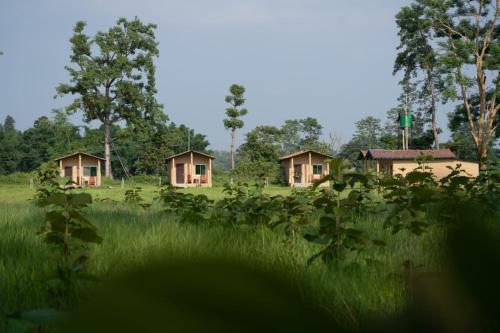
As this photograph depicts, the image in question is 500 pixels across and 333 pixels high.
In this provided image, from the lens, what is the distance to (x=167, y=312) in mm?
157

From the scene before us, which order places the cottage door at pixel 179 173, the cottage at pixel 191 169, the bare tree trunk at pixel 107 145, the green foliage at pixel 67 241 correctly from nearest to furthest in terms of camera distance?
the green foliage at pixel 67 241, the cottage at pixel 191 169, the cottage door at pixel 179 173, the bare tree trunk at pixel 107 145

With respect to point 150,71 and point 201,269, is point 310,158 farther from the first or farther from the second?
point 201,269

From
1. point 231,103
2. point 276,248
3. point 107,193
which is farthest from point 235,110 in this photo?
point 276,248

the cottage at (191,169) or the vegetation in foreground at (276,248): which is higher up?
the cottage at (191,169)

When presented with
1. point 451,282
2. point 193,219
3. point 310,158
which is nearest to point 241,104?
point 310,158

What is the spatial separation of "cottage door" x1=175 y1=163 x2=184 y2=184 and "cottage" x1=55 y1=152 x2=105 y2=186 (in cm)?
634

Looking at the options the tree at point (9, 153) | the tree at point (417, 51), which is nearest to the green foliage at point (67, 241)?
the tree at point (417, 51)

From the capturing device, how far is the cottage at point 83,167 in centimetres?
4072

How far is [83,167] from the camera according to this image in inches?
1613

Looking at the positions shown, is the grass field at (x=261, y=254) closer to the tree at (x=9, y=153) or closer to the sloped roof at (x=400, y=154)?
the sloped roof at (x=400, y=154)

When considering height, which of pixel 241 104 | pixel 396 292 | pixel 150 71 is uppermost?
pixel 150 71

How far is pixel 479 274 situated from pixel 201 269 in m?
0.13

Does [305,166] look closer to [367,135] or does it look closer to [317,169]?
[317,169]

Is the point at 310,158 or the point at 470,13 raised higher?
the point at 470,13
